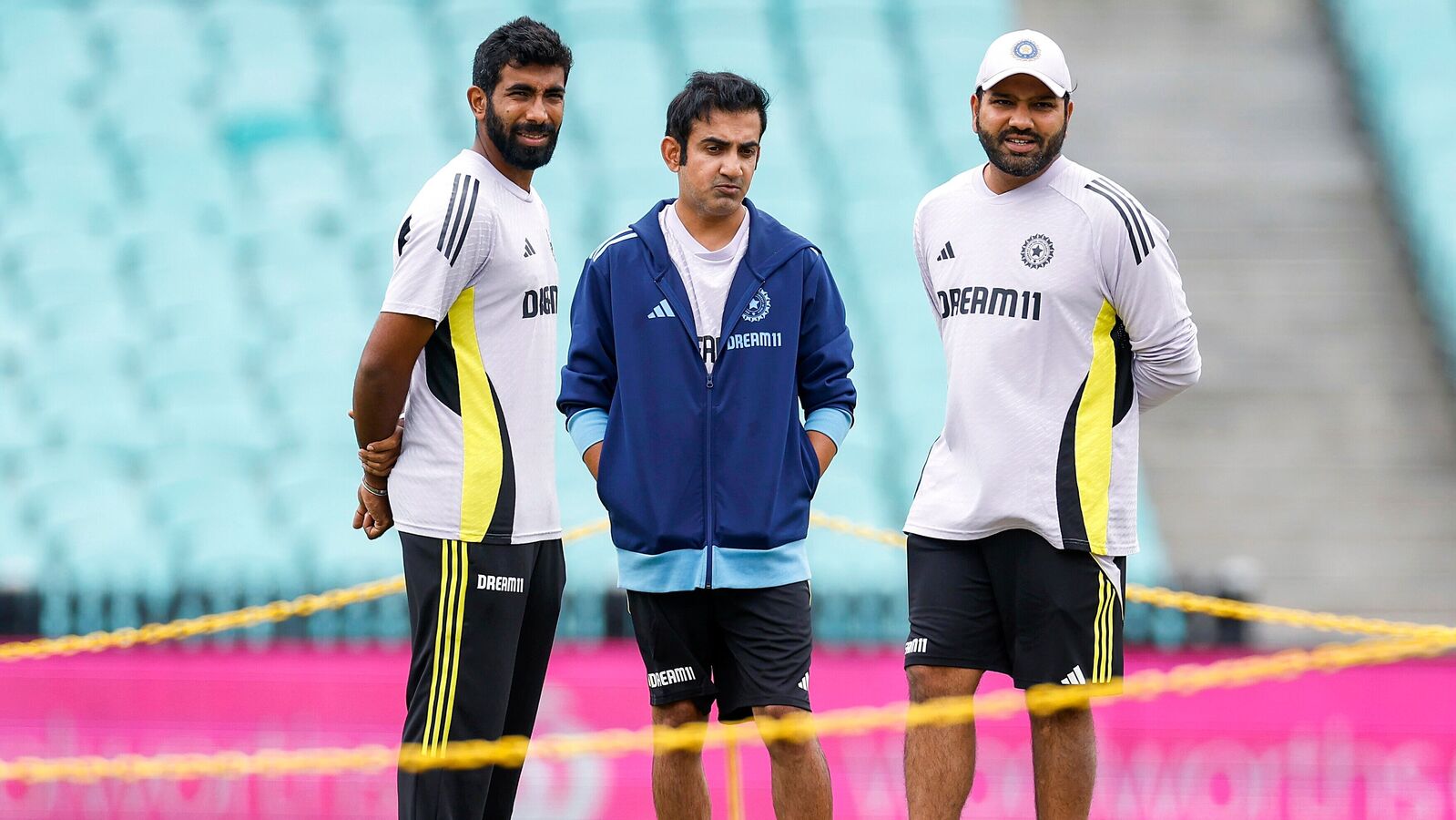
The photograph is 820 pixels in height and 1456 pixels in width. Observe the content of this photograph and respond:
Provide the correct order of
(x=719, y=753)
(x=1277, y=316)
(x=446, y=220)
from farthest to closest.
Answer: (x=1277, y=316)
(x=719, y=753)
(x=446, y=220)

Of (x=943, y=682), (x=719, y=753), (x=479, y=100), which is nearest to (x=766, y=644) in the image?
(x=943, y=682)

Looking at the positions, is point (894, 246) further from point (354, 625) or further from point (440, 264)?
point (440, 264)

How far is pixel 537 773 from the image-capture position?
609cm

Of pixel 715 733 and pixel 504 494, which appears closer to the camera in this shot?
pixel 715 733

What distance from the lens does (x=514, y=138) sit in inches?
150

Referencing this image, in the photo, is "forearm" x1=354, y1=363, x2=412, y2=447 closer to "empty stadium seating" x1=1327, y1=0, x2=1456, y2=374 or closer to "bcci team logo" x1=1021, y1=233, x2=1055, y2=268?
"bcci team logo" x1=1021, y1=233, x2=1055, y2=268

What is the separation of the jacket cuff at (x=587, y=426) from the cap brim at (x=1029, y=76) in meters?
1.16

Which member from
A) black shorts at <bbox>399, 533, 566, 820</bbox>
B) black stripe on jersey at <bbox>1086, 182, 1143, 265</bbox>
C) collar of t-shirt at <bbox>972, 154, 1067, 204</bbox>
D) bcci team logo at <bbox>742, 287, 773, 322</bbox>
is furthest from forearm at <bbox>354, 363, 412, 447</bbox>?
black stripe on jersey at <bbox>1086, 182, 1143, 265</bbox>

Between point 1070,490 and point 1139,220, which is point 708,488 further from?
point 1139,220

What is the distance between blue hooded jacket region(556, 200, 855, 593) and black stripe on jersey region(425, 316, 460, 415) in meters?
0.30

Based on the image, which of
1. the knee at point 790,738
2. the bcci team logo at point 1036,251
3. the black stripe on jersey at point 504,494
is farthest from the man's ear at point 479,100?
the knee at point 790,738

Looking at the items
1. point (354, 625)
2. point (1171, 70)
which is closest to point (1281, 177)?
point (1171, 70)

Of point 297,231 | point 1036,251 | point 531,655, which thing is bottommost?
point 531,655

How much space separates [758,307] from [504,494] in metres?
0.70
